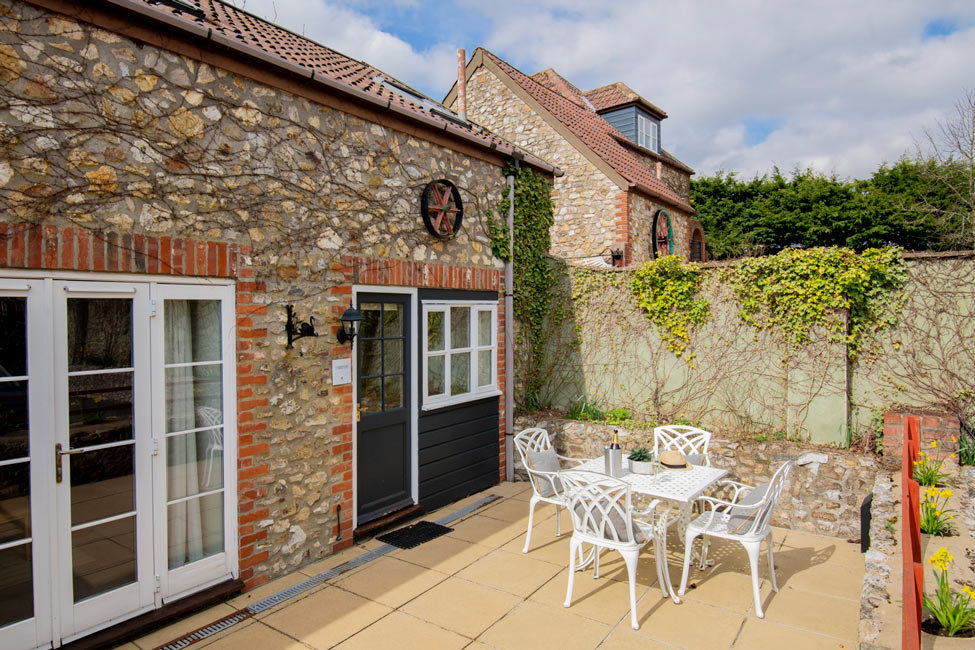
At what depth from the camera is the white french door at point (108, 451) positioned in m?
3.22

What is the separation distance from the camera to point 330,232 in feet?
16.4

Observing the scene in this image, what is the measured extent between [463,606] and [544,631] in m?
0.69

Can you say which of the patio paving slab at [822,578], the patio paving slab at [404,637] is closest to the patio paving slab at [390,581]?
the patio paving slab at [404,637]

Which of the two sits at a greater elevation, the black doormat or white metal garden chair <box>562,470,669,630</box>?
white metal garden chair <box>562,470,669,630</box>

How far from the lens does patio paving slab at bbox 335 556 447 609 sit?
4.42 meters

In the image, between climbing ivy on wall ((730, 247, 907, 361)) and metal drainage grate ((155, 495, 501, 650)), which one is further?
climbing ivy on wall ((730, 247, 907, 361))

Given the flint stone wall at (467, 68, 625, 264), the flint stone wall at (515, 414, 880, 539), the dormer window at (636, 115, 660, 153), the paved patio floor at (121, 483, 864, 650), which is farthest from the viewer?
the dormer window at (636, 115, 660, 153)

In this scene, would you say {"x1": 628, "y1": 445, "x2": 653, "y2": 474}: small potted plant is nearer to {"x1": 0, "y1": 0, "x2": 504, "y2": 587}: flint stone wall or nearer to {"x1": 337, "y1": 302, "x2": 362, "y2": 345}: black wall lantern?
{"x1": 0, "y1": 0, "x2": 504, "y2": 587}: flint stone wall

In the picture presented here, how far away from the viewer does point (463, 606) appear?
4.29 metres

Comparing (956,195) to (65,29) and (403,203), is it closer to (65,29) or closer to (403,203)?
(403,203)

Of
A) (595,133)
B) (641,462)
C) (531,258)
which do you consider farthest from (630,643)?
(595,133)

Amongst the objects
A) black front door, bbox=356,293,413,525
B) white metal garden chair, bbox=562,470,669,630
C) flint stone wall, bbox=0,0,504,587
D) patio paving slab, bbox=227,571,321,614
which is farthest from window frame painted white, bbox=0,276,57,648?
white metal garden chair, bbox=562,470,669,630

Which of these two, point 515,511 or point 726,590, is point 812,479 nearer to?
point 726,590

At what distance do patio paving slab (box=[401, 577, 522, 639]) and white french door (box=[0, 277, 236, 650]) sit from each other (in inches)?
61.6
